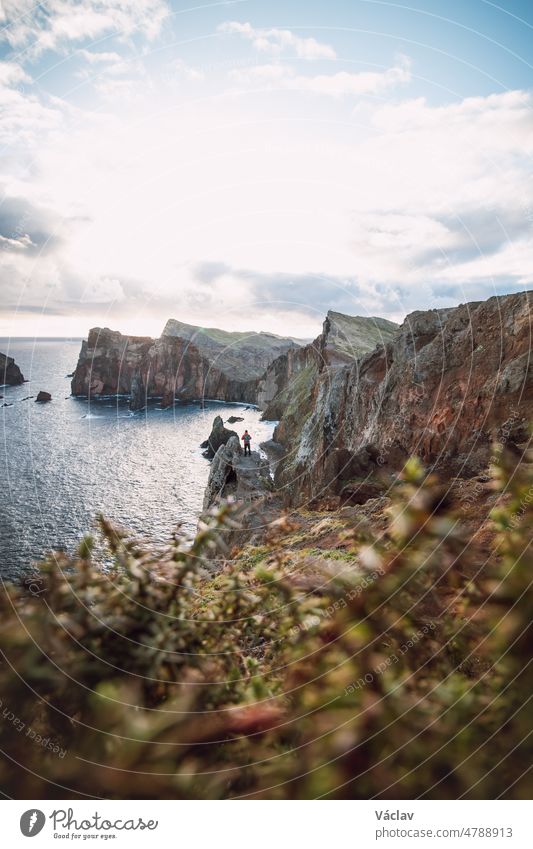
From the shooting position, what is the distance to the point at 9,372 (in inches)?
5856

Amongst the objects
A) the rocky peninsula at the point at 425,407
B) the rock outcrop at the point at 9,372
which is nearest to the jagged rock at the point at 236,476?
the rocky peninsula at the point at 425,407

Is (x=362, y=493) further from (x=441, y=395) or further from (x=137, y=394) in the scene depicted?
(x=137, y=394)

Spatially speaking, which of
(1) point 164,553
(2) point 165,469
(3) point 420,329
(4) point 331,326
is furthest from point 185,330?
(1) point 164,553

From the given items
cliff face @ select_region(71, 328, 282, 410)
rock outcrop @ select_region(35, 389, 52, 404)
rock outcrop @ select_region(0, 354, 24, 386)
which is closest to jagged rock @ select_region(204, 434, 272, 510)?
cliff face @ select_region(71, 328, 282, 410)

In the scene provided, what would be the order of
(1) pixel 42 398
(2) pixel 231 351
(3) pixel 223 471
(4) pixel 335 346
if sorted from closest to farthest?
(3) pixel 223 471, (4) pixel 335 346, (1) pixel 42 398, (2) pixel 231 351

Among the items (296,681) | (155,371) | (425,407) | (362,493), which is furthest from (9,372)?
(296,681)

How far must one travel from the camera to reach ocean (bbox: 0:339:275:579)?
150ft

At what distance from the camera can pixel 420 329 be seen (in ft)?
61.1

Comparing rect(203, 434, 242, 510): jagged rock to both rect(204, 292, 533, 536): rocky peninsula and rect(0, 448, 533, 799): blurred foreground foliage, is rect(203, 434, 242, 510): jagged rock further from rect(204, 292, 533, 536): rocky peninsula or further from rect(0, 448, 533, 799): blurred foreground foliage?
rect(0, 448, 533, 799): blurred foreground foliage

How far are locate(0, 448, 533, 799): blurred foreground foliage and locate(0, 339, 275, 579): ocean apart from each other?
19225 millimetres

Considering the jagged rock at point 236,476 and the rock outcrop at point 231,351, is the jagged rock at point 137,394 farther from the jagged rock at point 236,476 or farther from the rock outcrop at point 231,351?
the jagged rock at point 236,476

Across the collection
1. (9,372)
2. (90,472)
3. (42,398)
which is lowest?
(90,472)

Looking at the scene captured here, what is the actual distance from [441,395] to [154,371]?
135106 mm

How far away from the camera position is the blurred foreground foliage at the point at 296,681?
1266 millimetres
